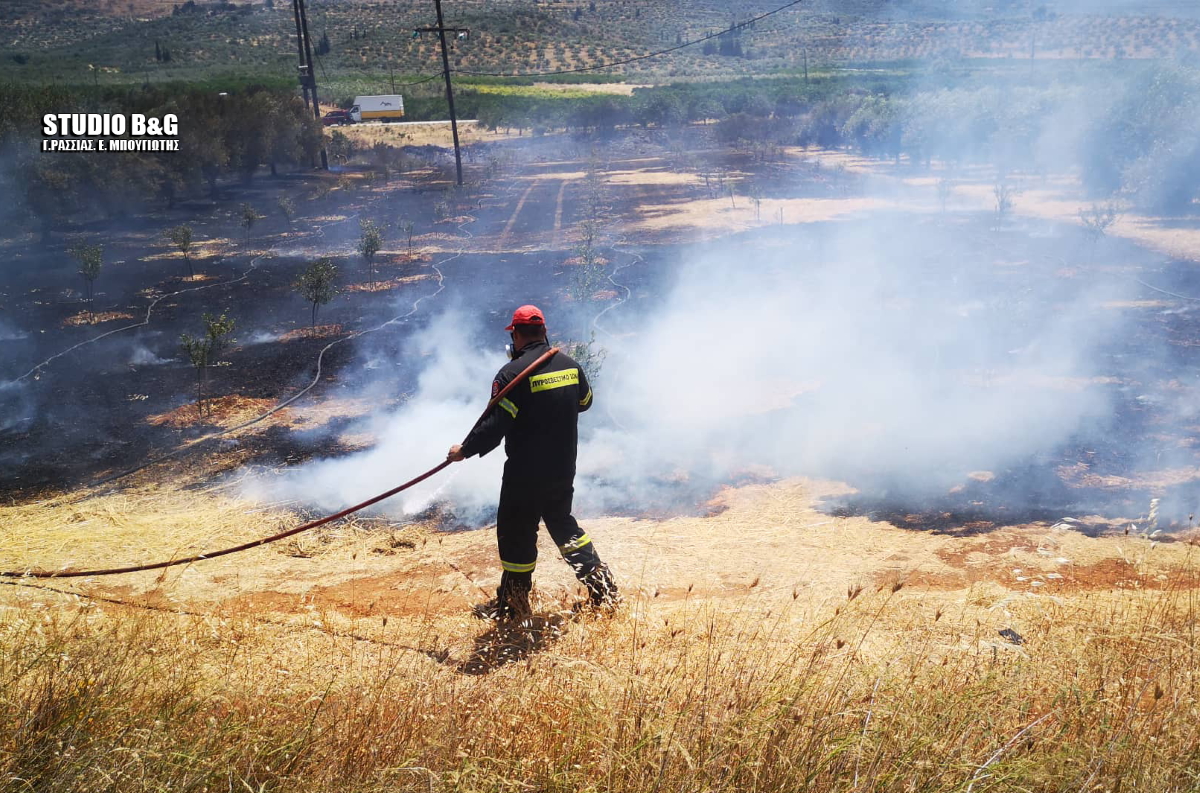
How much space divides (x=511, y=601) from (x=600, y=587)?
52 centimetres

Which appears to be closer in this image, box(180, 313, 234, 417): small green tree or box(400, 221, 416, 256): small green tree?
box(180, 313, 234, 417): small green tree

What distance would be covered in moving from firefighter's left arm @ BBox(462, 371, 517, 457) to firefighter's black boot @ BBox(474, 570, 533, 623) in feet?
2.68

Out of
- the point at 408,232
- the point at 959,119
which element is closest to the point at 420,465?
the point at 408,232

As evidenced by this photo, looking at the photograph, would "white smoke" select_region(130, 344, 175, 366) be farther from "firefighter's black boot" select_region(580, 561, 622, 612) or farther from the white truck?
the white truck

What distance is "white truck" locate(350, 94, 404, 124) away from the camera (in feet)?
159

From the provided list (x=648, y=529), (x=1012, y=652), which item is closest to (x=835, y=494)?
(x=648, y=529)

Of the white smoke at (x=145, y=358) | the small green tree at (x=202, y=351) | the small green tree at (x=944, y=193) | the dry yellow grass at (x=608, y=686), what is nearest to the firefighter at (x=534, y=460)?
the dry yellow grass at (x=608, y=686)

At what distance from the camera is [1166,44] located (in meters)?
43.0

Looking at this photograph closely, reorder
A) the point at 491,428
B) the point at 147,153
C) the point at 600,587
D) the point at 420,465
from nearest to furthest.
→ the point at 491,428, the point at 600,587, the point at 420,465, the point at 147,153

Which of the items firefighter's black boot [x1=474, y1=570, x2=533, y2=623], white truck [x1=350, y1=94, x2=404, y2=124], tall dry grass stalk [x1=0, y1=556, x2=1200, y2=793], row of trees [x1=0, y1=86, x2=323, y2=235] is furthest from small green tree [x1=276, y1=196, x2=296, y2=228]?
white truck [x1=350, y1=94, x2=404, y2=124]

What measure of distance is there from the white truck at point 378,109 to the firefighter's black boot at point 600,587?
47836 millimetres

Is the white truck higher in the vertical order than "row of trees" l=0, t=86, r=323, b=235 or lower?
higher

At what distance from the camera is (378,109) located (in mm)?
48938

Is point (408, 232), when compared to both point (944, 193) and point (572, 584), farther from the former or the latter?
point (572, 584)
